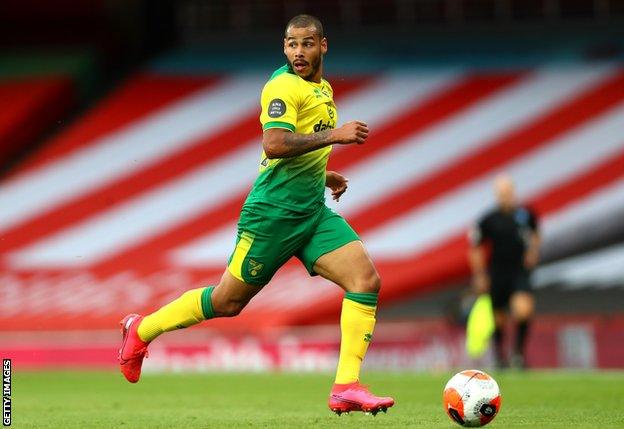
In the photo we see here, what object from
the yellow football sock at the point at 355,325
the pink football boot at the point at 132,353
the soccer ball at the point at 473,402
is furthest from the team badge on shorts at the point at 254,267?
the soccer ball at the point at 473,402

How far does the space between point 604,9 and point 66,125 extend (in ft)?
28.2

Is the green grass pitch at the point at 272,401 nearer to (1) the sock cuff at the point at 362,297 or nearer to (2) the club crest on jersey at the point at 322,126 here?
(1) the sock cuff at the point at 362,297

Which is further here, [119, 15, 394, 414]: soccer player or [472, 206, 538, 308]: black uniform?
[472, 206, 538, 308]: black uniform

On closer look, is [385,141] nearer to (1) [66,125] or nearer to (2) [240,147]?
(2) [240,147]

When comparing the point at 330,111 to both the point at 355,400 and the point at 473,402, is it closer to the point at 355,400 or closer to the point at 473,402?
the point at 355,400

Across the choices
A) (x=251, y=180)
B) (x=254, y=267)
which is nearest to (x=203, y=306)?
(x=254, y=267)

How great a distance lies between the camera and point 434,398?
863cm

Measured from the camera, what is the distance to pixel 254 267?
21.7 feet

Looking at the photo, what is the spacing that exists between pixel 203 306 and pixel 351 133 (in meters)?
1.32

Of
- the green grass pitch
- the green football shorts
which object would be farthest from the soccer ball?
the green football shorts

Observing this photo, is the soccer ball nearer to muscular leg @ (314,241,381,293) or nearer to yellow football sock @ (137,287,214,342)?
muscular leg @ (314,241,381,293)

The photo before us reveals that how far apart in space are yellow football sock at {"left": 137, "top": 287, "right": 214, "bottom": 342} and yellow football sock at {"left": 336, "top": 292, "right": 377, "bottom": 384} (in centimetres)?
74

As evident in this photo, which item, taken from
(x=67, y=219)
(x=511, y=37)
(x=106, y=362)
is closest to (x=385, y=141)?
(x=511, y=37)

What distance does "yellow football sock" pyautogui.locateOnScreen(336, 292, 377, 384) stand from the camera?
6539 mm
